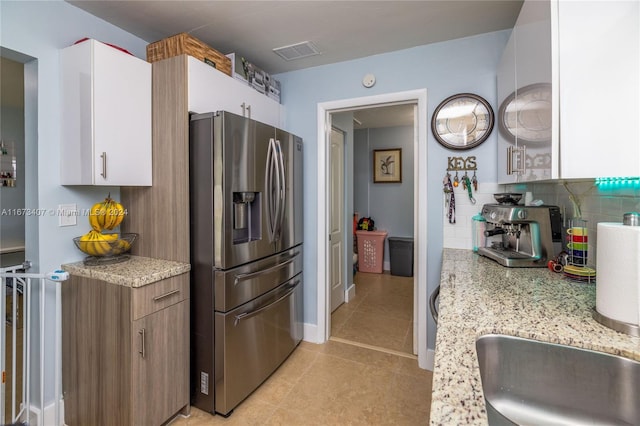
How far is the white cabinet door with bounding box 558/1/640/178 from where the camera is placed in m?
0.95

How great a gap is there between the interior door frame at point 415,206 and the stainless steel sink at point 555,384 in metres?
1.48

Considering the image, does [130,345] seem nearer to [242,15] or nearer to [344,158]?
[242,15]

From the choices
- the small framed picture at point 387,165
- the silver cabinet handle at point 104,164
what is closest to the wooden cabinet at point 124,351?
the silver cabinet handle at point 104,164

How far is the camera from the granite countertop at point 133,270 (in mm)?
1532

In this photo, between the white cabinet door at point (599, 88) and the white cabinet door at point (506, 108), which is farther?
the white cabinet door at point (506, 108)

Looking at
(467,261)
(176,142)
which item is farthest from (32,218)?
(467,261)

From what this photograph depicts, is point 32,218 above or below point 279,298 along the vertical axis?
above

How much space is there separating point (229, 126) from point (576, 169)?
5.40ft

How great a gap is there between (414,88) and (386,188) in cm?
300

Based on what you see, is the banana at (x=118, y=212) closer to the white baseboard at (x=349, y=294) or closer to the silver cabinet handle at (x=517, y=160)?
the silver cabinet handle at (x=517, y=160)

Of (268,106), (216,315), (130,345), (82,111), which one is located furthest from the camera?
(268,106)

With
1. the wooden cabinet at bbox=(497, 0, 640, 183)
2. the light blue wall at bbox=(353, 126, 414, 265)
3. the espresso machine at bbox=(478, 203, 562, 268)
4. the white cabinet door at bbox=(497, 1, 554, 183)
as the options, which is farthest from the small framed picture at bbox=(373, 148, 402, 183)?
the wooden cabinet at bbox=(497, 0, 640, 183)

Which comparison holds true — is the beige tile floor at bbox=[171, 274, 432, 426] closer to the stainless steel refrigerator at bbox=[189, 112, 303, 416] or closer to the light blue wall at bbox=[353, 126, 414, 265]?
the stainless steel refrigerator at bbox=[189, 112, 303, 416]

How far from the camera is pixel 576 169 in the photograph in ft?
3.34
